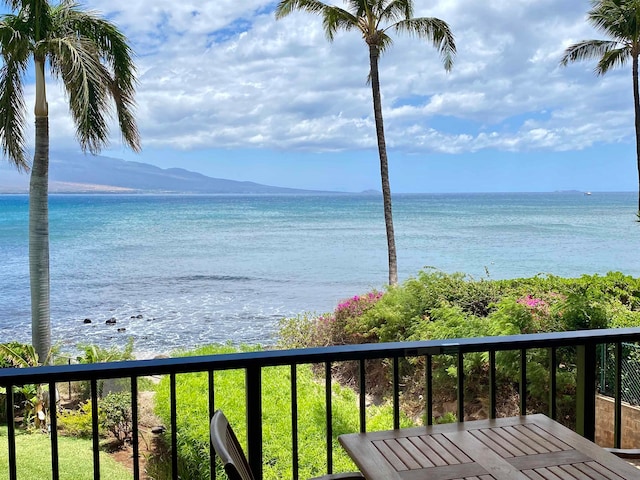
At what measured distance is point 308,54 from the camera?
1722 inches

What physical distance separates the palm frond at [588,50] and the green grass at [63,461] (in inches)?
588

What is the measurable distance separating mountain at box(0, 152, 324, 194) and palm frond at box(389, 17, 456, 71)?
5139 cm

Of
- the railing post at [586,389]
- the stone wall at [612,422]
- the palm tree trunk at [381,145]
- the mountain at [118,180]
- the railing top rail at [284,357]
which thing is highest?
the mountain at [118,180]

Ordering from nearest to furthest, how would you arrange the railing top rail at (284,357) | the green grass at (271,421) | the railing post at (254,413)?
1. the railing top rail at (284,357)
2. the railing post at (254,413)
3. the green grass at (271,421)

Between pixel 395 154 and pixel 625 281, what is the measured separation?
47.2 m

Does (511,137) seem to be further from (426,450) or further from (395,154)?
(426,450)

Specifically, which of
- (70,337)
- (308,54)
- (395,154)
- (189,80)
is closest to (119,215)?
(189,80)

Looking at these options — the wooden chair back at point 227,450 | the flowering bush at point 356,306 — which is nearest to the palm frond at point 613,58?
the flowering bush at point 356,306

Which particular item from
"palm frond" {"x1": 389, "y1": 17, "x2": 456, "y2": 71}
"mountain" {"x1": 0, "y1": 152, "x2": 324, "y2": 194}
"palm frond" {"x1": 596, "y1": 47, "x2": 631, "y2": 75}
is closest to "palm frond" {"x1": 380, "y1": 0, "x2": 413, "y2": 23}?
"palm frond" {"x1": 389, "y1": 17, "x2": 456, "y2": 71}

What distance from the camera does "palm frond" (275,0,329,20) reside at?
12.4 meters

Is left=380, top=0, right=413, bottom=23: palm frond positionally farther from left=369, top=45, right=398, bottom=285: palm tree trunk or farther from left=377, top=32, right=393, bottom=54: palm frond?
left=369, top=45, right=398, bottom=285: palm tree trunk

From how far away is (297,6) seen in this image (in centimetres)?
1253

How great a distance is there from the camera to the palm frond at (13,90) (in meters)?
9.73

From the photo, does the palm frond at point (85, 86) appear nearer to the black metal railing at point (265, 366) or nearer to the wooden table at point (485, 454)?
the black metal railing at point (265, 366)
